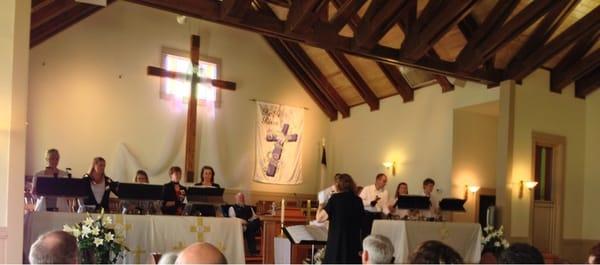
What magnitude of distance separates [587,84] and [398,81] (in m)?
3.27

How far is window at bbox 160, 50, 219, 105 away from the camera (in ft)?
35.1

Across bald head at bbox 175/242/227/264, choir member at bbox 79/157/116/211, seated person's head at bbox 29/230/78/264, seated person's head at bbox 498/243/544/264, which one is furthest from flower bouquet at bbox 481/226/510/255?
seated person's head at bbox 29/230/78/264

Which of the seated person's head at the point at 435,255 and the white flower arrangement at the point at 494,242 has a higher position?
the seated person's head at the point at 435,255

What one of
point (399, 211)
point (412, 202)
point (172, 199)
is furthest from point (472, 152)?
point (172, 199)

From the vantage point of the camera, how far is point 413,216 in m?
8.14

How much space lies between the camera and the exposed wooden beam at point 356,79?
1130 cm

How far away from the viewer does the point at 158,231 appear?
220 inches

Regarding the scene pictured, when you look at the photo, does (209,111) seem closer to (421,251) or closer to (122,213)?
(122,213)

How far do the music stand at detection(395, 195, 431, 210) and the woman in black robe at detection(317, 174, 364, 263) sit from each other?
Answer: 6.92 ft

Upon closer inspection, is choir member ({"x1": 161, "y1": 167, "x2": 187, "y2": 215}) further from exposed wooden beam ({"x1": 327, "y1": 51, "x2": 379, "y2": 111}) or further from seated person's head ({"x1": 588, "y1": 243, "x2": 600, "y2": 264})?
exposed wooden beam ({"x1": 327, "y1": 51, "x2": 379, "y2": 111})

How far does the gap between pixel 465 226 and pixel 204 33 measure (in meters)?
6.23

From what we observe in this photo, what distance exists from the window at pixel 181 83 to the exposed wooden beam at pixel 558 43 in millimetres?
5519

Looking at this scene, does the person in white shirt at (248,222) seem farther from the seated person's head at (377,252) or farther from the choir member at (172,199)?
the seated person's head at (377,252)

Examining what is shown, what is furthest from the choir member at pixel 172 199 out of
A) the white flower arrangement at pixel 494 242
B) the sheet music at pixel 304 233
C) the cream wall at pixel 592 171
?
the cream wall at pixel 592 171
